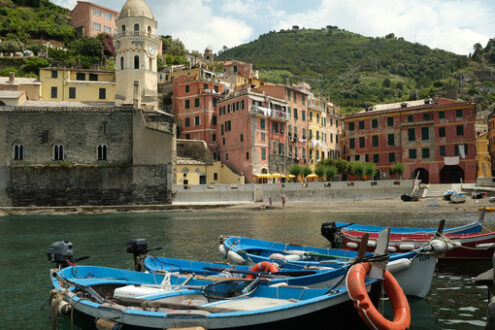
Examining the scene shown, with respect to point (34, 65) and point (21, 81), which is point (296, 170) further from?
point (34, 65)

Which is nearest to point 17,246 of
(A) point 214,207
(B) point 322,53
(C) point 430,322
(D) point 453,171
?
(C) point 430,322

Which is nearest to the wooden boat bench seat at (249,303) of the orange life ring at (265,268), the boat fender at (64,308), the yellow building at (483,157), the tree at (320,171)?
the orange life ring at (265,268)

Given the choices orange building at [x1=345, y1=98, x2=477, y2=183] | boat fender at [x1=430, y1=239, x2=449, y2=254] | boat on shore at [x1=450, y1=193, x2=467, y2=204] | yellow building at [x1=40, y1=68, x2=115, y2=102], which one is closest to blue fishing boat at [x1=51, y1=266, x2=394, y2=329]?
boat fender at [x1=430, y1=239, x2=449, y2=254]

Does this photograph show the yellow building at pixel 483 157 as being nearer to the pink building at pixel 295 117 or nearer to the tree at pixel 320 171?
the tree at pixel 320 171

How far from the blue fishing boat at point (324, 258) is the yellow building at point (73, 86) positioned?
51083 mm

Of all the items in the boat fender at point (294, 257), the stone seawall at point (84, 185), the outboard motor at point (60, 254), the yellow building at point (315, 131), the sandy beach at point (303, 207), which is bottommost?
the sandy beach at point (303, 207)

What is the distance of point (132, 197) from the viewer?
4928 centimetres

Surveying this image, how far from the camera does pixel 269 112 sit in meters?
53.9

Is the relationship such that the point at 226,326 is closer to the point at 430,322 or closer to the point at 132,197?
the point at 430,322

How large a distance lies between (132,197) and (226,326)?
1755 inches

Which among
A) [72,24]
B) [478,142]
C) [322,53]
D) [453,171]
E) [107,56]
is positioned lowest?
[453,171]

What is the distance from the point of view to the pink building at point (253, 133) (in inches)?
2063

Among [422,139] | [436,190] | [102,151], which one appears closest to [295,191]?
[436,190]

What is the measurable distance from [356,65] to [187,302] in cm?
15409
